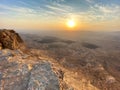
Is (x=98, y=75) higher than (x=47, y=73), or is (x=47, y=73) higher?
(x=47, y=73)

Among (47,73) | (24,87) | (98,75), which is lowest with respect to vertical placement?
(98,75)

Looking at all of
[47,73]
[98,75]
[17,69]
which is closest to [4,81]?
[17,69]

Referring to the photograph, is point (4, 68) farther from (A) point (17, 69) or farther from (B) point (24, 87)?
(B) point (24, 87)

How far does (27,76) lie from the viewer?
11555 mm

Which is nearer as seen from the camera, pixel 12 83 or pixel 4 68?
pixel 12 83

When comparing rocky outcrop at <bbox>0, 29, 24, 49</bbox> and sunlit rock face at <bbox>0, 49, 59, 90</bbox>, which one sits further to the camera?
rocky outcrop at <bbox>0, 29, 24, 49</bbox>

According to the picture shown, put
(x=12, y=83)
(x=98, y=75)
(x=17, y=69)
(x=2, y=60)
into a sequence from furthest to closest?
(x=98, y=75)
(x=2, y=60)
(x=17, y=69)
(x=12, y=83)

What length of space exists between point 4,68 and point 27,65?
2.10 metres

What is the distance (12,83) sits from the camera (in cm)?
1087

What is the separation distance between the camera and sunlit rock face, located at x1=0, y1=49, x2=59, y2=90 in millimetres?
10383

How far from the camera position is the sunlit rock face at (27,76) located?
34.1 feet

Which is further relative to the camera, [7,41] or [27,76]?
[7,41]

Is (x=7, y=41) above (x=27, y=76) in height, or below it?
below

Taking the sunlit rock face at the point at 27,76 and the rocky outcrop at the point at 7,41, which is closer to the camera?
the sunlit rock face at the point at 27,76
